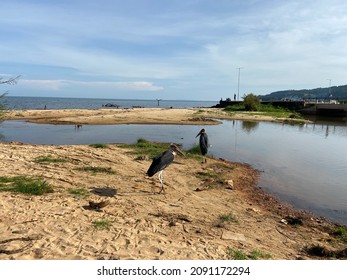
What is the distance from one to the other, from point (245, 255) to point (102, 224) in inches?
119

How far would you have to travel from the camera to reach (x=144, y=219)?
26.7 feet

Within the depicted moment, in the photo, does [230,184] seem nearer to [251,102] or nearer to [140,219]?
[140,219]

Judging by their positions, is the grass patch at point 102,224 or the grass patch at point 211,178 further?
the grass patch at point 211,178

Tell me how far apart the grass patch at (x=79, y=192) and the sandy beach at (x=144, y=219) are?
0.18 feet

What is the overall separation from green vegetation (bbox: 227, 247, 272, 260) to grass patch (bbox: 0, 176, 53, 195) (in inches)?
209

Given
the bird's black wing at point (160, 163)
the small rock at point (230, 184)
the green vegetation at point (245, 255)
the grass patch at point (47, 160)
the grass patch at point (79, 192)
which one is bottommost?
the small rock at point (230, 184)

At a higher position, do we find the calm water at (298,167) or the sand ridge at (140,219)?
the sand ridge at (140,219)

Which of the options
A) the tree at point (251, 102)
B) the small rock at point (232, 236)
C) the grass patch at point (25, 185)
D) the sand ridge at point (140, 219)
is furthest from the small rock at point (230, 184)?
the tree at point (251, 102)

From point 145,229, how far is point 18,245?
2539 millimetres

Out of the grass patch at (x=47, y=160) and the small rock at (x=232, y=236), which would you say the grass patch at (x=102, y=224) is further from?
the grass patch at (x=47, y=160)

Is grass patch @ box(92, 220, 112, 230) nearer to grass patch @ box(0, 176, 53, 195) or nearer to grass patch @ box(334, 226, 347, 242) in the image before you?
grass patch @ box(0, 176, 53, 195)

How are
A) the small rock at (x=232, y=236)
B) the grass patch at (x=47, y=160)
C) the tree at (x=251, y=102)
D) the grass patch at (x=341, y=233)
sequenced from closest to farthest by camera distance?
1. the small rock at (x=232, y=236)
2. the grass patch at (x=341, y=233)
3. the grass patch at (x=47, y=160)
4. the tree at (x=251, y=102)

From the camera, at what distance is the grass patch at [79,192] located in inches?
366

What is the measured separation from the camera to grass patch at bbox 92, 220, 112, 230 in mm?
7293
